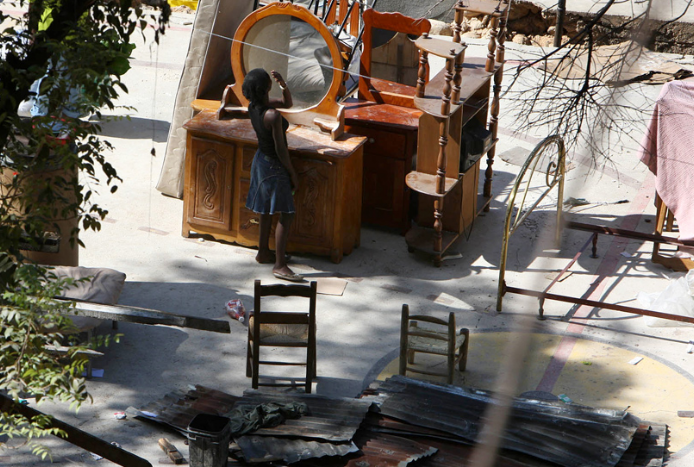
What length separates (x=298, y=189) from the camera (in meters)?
8.35

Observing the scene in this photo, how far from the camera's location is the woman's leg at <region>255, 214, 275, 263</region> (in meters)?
8.28

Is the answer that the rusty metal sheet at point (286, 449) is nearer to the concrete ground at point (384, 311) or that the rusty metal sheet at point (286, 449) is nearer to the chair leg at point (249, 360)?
the concrete ground at point (384, 311)

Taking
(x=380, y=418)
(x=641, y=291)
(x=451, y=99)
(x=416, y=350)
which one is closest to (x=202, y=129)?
(x=451, y=99)

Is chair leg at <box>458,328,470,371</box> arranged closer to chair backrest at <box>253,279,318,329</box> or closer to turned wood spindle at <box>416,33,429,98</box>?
chair backrest at <box>253,279,318,329</box>

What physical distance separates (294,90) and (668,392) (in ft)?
15.8

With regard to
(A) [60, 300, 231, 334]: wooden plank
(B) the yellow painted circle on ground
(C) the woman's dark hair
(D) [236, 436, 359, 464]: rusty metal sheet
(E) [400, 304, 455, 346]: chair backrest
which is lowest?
(B) the yellow painted circle on ground

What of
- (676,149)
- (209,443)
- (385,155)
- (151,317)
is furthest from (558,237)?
(151,317)

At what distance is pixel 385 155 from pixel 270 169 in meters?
1.55

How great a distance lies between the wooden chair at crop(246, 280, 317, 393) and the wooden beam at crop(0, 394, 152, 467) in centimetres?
182

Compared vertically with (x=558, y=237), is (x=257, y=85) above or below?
above

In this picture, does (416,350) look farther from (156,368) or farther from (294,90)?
(294,90)

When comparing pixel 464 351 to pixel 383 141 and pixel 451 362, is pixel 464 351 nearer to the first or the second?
pixel 451 362

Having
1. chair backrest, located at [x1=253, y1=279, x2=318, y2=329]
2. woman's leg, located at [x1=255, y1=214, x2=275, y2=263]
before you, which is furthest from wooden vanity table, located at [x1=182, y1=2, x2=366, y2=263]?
chair backrest, located at [x1=253, y1=279, x2=318, y2=329]

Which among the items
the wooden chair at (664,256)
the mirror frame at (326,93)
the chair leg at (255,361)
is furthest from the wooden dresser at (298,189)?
the wooden chair at (664,256)
